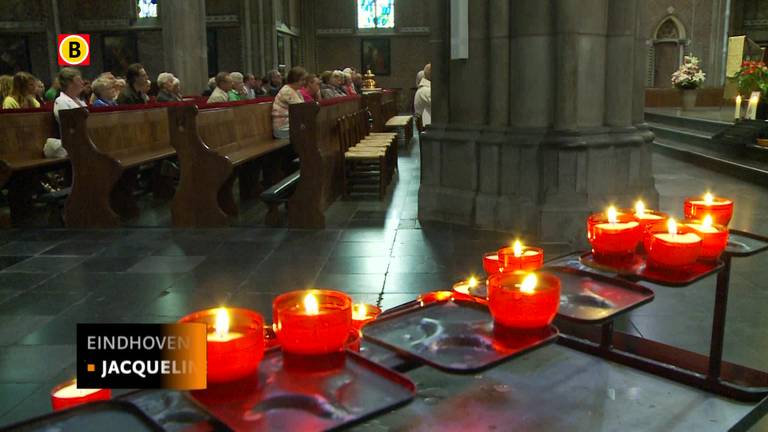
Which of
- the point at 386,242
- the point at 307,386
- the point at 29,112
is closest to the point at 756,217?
the point at 386,242

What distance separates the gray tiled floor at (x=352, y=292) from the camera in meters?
2.68

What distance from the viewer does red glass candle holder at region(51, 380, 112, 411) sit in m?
1.63

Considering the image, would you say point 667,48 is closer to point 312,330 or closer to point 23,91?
point 23,91

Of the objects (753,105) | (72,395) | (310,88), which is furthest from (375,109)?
(72,395)

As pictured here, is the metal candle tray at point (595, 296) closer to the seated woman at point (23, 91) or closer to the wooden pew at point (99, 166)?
the wooden pew at point (99, 166)

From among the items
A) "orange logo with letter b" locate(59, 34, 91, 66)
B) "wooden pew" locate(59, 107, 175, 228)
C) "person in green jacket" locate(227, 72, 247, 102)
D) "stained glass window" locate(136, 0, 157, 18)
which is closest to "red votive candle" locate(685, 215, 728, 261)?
"wooden pew" locate(59, 107, 175, 228)

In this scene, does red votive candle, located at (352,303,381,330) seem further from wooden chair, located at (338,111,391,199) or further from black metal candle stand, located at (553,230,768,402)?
wooden chair, located at (338,111,391,199)

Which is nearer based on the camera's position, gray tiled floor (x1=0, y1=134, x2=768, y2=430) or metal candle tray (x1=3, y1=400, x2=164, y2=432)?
metal candle tray (x1=3, y1=400, x2=164, y2=432)

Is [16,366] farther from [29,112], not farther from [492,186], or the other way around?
[29,112]

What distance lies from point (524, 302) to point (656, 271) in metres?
0.74

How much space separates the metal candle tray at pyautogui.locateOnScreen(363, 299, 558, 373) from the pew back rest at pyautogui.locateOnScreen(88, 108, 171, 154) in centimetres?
624

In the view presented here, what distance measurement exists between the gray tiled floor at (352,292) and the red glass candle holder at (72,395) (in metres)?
1.11

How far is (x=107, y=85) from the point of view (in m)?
8.51

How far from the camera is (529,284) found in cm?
147
